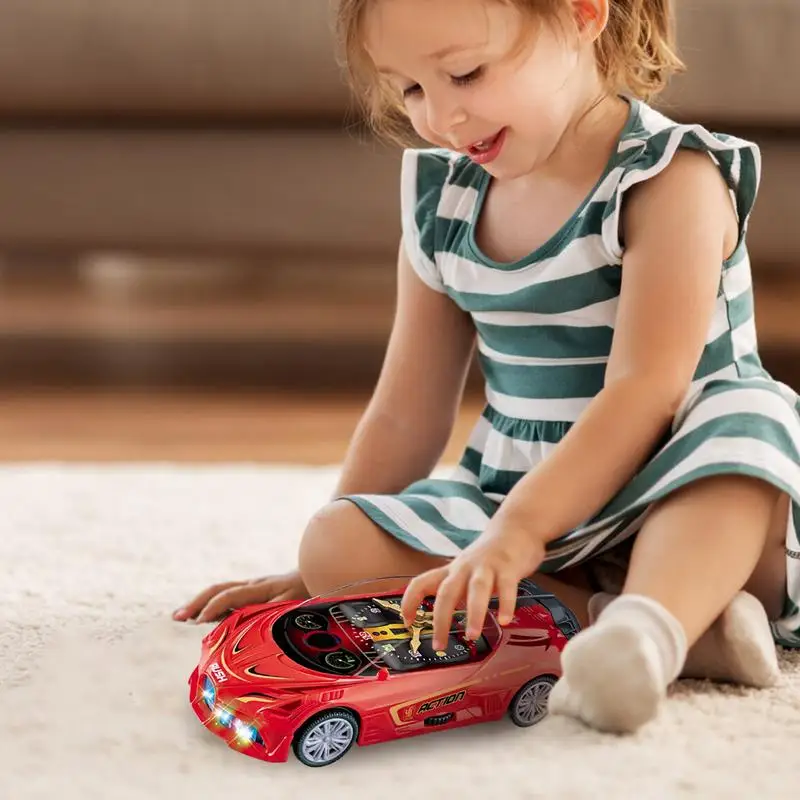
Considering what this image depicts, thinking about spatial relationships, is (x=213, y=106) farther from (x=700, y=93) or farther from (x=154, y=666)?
(x=154, y=666)

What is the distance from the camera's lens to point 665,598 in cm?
64

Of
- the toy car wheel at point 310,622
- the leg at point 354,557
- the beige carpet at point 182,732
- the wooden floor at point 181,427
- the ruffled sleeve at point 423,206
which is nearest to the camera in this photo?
the beige carpet at point 182,732

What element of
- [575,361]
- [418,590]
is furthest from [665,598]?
[575,361]

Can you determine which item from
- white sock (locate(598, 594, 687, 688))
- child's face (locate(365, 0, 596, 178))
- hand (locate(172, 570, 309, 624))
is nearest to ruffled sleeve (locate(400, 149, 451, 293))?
child's face (locate(365, 0, 596, 178))

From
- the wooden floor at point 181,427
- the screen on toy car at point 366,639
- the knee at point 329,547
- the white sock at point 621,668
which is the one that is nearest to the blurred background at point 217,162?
the wooden floor at point 181,427

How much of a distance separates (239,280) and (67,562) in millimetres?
1796

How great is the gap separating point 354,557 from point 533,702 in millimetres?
167

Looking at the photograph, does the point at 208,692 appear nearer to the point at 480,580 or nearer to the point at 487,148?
the point at 480,580

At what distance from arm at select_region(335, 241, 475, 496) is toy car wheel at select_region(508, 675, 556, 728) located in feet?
0.90

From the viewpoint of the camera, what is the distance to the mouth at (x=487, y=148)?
2.55 ft

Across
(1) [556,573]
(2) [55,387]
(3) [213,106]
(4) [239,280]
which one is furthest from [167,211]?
(4) [239,280]

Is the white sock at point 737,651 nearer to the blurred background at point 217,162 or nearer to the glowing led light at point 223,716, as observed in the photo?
the glowing led light at point 223,716

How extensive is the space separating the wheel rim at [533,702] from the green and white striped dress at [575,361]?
0.39 feet

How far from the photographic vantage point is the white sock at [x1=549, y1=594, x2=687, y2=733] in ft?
1.96
